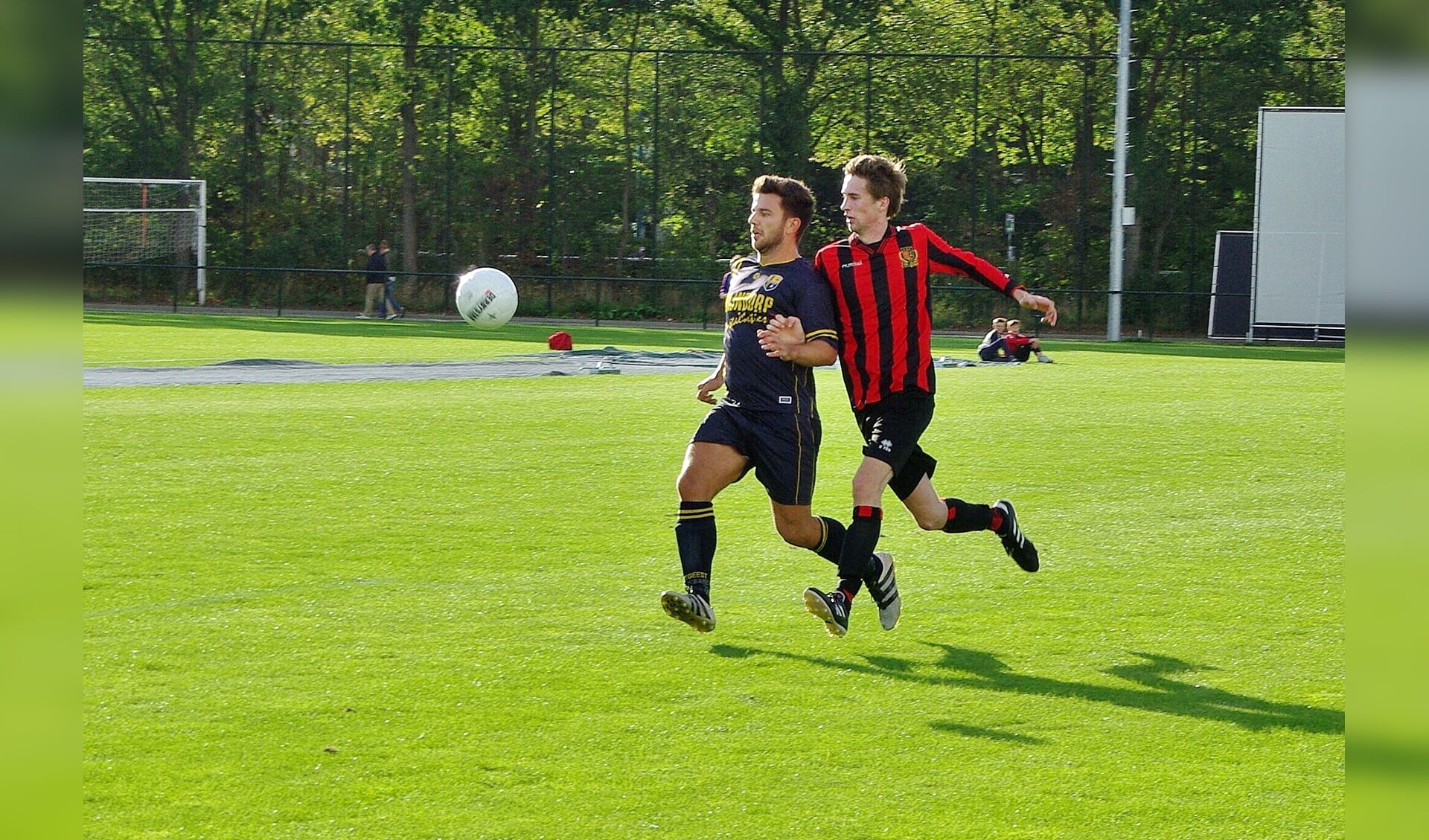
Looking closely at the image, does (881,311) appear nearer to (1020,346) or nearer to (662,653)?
(662,653)

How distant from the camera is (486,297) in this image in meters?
24.8

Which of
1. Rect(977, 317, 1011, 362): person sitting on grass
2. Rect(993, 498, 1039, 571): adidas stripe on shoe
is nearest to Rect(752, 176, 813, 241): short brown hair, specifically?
Rect(993, 498, 1039, 571): adidas stripe on shoe

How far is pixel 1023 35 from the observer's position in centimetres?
3553

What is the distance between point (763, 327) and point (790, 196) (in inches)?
22.1

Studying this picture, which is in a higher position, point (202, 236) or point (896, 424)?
point (202, 236)

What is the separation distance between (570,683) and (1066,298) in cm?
2652

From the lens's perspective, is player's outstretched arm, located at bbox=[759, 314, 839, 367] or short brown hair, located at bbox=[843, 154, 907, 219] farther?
short brown hair, located at bbox=[843, 154, 907, 219]

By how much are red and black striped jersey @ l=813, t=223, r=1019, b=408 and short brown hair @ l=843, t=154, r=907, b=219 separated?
16cm

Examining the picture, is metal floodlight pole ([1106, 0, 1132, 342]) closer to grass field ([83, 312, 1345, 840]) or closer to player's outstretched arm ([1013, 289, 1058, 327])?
grass field ([83, 312, 1345, 840])

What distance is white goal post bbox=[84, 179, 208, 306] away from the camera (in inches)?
1243

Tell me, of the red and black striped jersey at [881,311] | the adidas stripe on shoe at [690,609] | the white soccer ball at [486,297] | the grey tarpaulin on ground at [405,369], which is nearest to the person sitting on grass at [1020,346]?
the grey tarpaulin on ground at [405,369]

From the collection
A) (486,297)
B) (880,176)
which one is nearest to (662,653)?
(880,176)

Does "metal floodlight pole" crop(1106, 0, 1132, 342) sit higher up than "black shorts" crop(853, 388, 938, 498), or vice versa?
"metal floodlight pole" crop(1106, 0, 1132, 342)

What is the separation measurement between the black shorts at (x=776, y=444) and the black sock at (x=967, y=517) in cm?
105
